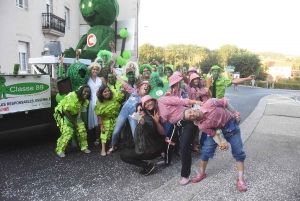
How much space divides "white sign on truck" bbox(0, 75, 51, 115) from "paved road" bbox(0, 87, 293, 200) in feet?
2.76

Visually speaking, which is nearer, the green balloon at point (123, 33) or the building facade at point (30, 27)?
the green balloon at point (123, 33)

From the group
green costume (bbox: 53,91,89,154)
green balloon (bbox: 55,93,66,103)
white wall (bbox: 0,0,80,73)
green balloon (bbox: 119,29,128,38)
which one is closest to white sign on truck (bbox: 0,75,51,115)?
green balloon (bbox: 55,93,66,103)

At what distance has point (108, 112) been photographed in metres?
4.51

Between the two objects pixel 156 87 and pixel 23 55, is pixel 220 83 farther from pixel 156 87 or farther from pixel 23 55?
pixel 23 55

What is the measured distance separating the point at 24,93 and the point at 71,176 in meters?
1.58

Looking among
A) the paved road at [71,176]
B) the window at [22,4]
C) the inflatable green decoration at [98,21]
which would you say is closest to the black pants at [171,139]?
the paved road at [71,176]

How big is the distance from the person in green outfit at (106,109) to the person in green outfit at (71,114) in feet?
0.68

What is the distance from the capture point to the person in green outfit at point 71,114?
4293 mm

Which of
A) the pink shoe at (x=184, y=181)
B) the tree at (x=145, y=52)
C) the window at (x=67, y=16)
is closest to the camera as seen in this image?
the pink shoe at (x=184, y=181)

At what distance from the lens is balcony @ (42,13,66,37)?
1451cm

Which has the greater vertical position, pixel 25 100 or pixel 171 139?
pixel 25 100

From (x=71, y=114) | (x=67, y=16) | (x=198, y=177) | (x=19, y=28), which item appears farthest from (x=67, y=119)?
(x=67, y=16)

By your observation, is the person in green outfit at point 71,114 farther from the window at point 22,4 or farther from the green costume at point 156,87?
the window at point 22,4

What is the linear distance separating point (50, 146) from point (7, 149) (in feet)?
2.37
